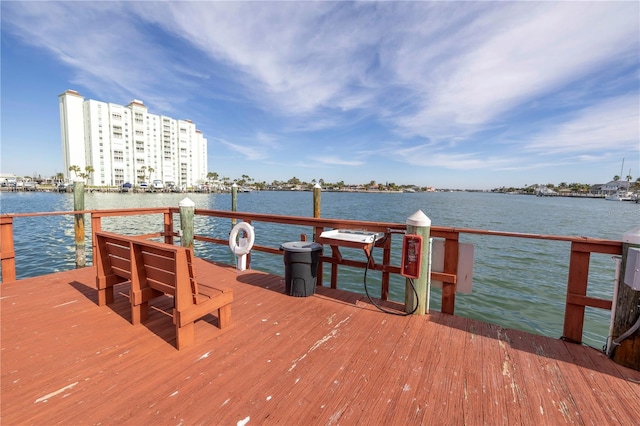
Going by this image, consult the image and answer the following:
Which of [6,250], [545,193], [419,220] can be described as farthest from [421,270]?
[545,193]

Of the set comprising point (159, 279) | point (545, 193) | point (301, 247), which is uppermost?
point (545, 193)

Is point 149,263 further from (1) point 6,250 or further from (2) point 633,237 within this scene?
(2) point 633,237

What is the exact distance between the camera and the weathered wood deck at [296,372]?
1646 millimetres

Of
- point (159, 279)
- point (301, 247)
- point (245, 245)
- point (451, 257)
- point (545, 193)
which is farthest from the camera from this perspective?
point (545, 193)

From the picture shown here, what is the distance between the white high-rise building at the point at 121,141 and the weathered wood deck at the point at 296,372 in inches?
3704

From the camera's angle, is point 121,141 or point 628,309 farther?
point 121,141

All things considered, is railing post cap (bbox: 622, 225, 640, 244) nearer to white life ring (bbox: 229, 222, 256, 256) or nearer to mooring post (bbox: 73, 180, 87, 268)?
white life ring (bbox: 229, 222, 256, 256)

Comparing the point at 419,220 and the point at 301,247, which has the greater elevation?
the point at 419,220

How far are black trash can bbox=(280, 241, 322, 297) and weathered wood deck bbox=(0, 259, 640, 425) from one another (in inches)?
20.6

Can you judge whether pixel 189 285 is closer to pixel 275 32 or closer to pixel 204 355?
pixel 204 355

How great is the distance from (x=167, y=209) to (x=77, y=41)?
4.86 m

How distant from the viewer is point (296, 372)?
2049 mm

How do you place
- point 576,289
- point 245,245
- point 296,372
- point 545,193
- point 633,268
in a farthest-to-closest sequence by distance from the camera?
point 545,193 → point 245,245 → point 576,289 → point 633,268 → point 296,372

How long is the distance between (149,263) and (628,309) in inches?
166
